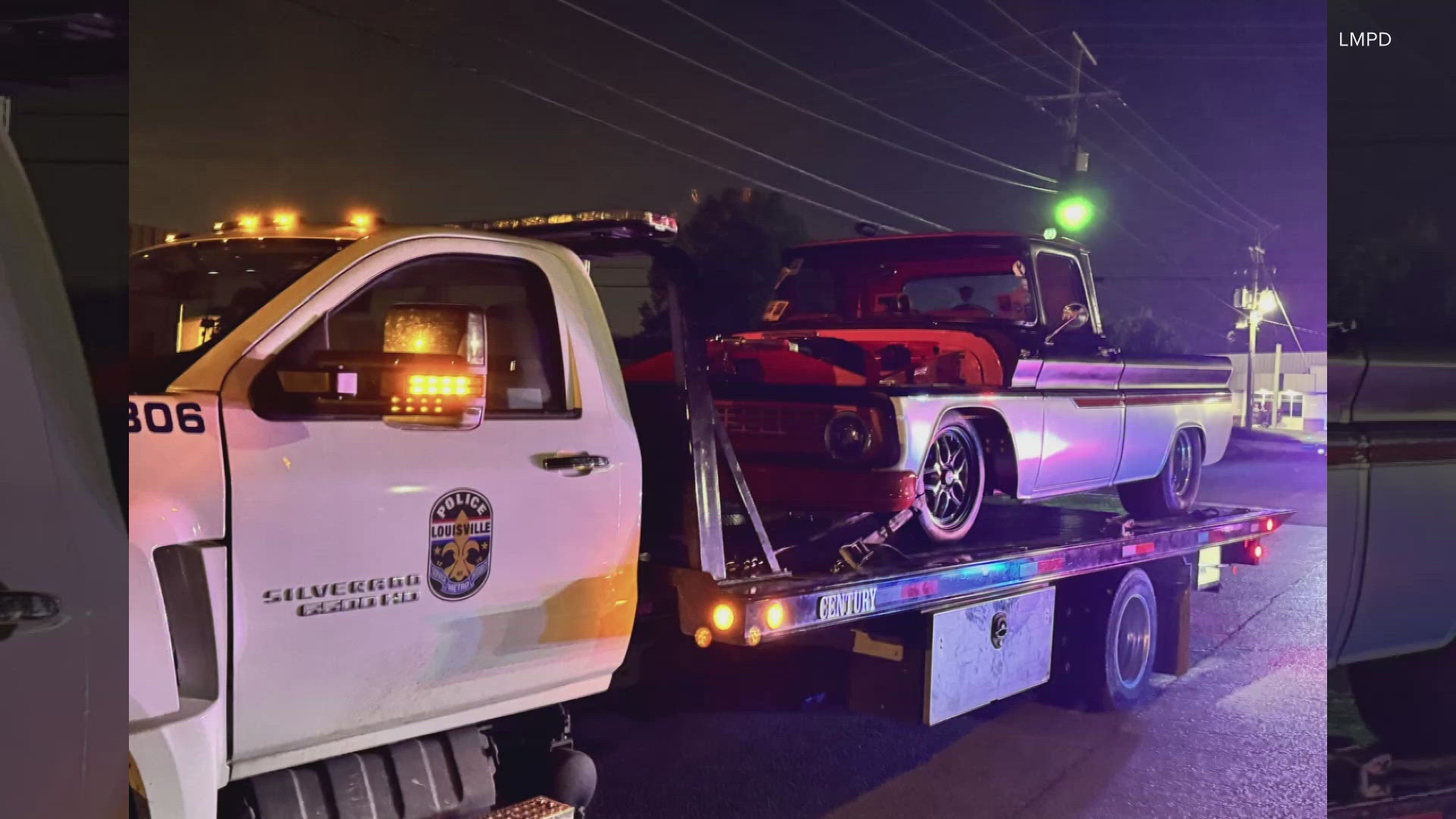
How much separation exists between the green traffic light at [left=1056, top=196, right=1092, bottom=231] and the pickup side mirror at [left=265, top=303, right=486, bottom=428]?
935cm

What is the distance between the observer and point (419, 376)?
2.94 meters

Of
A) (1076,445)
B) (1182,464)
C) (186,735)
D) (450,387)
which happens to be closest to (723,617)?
(450,387)

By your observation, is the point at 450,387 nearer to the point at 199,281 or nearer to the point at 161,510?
the point at 161,510

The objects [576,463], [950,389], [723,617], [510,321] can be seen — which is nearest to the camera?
[576,463]

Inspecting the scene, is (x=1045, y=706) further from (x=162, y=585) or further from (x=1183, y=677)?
(x=162, y=585)

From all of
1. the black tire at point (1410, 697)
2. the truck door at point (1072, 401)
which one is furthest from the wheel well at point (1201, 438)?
the black tire at point (1410, 697)

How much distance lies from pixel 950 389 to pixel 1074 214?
6.83m

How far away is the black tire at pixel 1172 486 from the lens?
7.55 meters

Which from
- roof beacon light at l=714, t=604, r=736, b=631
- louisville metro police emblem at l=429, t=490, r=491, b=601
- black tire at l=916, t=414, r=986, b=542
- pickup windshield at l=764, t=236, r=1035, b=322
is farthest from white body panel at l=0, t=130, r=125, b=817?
pickup windshield at l=764, t=236, r=1035, b=322

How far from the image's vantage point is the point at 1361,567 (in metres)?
4.30

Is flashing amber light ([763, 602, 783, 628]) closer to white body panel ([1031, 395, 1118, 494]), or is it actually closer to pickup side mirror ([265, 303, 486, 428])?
pickup side mirror ([265, 303, 486, 428])

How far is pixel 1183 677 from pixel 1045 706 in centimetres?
145

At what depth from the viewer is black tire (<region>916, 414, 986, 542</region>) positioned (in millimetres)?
5410

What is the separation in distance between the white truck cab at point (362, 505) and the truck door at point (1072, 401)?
2887mm
